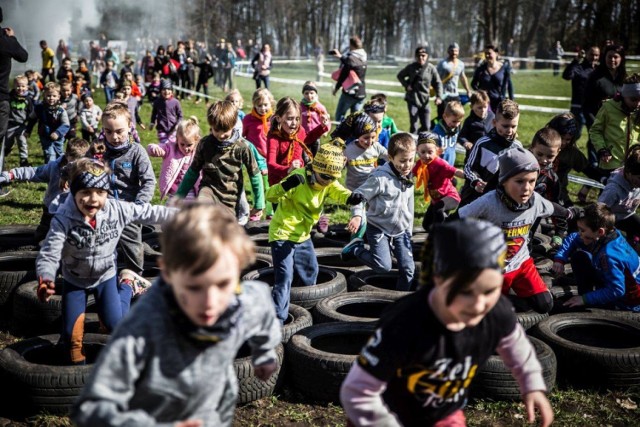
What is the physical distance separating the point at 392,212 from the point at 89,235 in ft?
10.1

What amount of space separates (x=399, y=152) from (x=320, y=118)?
4478mm

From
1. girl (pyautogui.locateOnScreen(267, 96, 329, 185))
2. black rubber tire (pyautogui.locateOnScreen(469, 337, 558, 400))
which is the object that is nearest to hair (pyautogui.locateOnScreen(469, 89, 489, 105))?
girl (pyautogui.locateOnScreen(267, 96, 329, 185))

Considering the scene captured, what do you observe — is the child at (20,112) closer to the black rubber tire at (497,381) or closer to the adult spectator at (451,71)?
the adult spectator at (451,71)

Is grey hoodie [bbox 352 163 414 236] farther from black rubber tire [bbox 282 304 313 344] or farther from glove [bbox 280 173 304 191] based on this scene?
black rubber tire [bbox 282 304 313 344]

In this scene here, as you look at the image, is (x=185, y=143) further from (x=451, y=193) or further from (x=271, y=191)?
(x=451, y=193)

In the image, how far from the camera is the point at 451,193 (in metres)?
7.79

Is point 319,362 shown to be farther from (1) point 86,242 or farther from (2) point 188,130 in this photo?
(2) point 188,130

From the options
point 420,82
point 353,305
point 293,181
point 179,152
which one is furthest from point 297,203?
point 420,82

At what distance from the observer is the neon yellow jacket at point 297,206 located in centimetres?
618

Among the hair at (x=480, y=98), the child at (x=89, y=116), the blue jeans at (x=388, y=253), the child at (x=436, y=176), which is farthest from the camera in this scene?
the child at (x=89, y=116)

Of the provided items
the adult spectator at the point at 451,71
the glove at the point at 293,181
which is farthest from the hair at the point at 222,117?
the adult spectator at the point at 451,71

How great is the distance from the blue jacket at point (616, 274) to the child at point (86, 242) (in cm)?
399

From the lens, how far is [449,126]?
35.0 ft

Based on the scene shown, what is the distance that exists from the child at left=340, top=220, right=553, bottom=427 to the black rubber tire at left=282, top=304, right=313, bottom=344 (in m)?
2.63
